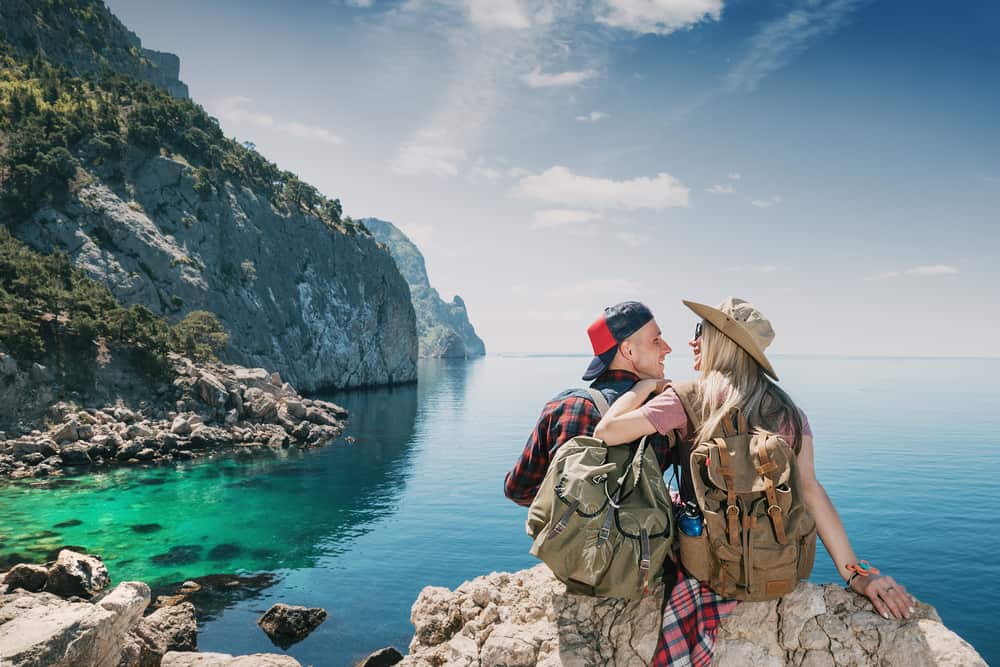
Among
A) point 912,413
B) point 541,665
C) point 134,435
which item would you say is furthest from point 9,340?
point 912,413

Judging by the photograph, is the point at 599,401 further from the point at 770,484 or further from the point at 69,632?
the point at 69,632

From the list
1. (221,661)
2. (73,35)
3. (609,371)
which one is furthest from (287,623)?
(73,35)

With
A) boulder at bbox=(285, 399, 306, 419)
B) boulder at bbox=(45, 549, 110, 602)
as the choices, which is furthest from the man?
boulder at bbox=(285, 399, 306, 419)

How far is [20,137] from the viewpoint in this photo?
5597 centimetres

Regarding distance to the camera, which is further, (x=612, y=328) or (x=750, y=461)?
(x=612, y=328)

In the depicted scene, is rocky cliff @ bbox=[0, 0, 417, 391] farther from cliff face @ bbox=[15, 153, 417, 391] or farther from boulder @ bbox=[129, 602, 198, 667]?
boulder @ bbox=[129, 602, 198, 667]

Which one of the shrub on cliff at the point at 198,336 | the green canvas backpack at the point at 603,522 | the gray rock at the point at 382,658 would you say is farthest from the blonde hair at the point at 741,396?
the shrub on cliff at the point at 198,336

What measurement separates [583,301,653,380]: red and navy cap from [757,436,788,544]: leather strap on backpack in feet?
Answer: 3.64

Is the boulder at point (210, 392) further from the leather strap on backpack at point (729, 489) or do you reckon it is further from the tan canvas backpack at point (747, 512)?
the leather strap on backpack at point (729, 489)

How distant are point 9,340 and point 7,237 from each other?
15234 millimetres

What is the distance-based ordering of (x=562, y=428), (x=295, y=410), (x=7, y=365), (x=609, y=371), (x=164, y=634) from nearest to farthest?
(x=562, y=428)
(x=609, y=371)
(x=164, y=634)
(x=7, y=365)
(x=295, y=410)

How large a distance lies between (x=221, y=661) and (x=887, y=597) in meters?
11.6

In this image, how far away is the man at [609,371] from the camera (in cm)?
394

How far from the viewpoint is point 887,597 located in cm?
376
